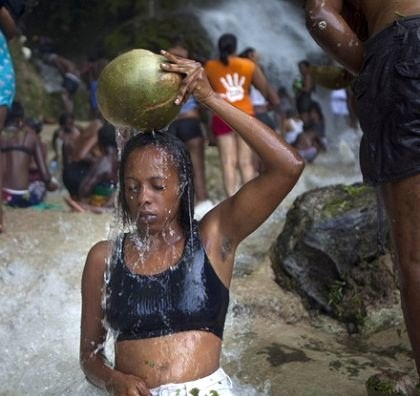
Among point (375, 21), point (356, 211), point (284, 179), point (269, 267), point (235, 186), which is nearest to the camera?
point (284, 179)

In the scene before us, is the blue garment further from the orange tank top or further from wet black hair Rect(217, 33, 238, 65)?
wet black hair Rect(217, 33, 238, 65)

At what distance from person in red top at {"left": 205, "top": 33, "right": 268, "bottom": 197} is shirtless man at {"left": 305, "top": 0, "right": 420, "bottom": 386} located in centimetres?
391

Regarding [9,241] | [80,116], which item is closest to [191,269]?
[9,241]

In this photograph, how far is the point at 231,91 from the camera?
6.85 m

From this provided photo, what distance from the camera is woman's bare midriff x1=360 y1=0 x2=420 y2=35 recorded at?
2.75 meters

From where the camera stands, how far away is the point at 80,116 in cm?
1361

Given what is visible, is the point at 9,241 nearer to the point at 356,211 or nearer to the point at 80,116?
the point at 356,211

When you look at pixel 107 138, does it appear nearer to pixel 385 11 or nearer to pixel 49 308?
pixel 49 308

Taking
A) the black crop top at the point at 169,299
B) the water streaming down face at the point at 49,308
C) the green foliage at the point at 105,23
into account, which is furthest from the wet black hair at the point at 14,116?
the green foliage at the point at 105,23

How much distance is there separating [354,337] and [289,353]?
1.69ft

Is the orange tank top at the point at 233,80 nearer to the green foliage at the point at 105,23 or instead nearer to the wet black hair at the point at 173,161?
the wet black hair at the point at 173,161

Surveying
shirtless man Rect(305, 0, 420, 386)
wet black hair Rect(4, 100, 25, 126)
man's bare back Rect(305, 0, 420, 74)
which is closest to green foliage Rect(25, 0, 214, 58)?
wet black hair Rect(4, 100, 25, 126)

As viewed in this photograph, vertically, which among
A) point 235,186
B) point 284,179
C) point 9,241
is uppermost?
point 284,179

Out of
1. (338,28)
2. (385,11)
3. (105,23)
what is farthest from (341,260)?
(105,23)
